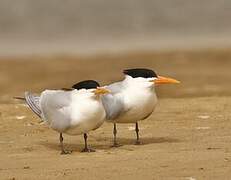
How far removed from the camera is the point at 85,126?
923cm

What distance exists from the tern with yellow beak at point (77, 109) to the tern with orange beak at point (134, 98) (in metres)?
0.43

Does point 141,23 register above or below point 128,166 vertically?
above

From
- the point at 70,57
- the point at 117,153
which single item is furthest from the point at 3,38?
the point at 117,153

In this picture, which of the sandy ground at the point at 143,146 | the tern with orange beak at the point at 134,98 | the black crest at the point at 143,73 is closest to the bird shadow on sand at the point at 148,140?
the sandy ground at the point at 143,146

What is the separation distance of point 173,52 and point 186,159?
19240 mm

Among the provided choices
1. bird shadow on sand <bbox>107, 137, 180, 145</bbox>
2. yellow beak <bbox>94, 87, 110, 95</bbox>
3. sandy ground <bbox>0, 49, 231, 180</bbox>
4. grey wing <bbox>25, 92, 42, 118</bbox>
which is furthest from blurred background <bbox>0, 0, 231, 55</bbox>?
yellow beak <bbox>94, 87, 110, 95</bbox>

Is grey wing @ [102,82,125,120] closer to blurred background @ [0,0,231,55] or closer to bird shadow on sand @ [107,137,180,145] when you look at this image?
bird shadow on sand @ [107,137,180,145]

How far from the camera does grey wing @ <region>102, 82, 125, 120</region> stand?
9.72 m

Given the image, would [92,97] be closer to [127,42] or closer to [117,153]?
[117,153]

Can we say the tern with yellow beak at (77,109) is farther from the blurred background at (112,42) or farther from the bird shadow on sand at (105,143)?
the blurred background at (112,42)

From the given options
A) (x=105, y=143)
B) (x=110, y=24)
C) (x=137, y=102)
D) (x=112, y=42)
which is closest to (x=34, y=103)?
(x=105, y=143)

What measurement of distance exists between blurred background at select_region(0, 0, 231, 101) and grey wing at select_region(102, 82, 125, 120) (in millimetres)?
8087

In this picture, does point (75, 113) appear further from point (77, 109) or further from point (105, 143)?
point (105, 143)

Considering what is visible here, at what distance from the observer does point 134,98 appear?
9.70m
